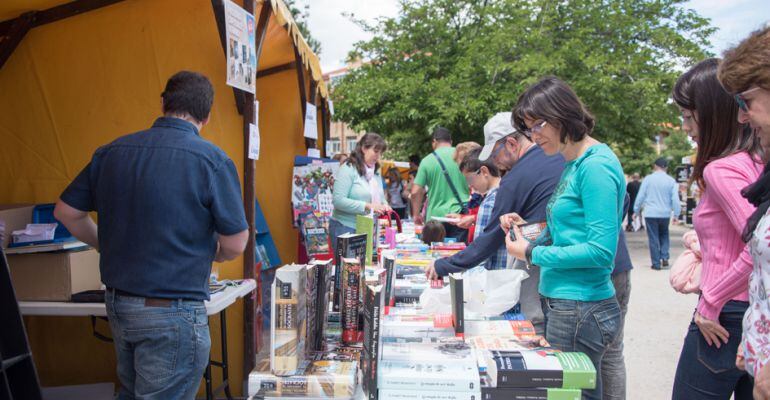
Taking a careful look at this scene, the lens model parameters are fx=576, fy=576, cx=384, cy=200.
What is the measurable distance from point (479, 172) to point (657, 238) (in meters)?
6.90

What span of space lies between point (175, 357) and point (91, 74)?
2256 mm

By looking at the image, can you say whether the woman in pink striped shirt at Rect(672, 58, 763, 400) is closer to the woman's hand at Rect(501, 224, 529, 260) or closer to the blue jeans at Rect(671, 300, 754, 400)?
the blue jeans at Rect(671, 300, 754, 400)

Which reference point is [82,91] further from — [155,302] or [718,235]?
[718,235]

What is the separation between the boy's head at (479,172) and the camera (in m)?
4.28

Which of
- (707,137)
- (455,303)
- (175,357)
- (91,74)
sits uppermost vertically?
(91,74)

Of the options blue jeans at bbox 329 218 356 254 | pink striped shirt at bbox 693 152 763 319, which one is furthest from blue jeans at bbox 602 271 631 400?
blue jeans at bbox 329 218 356 254

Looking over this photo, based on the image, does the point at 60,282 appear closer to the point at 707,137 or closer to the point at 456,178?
the point at 707,137

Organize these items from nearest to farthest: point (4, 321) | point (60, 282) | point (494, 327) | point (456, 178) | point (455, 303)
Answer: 1. point (455, 303)
2. point (494, 327)
3. point (4, 321)
4. point (60, 282)
5. point (456, 178)

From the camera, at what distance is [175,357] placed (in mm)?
2168

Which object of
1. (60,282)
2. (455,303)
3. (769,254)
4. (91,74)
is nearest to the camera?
(769,254)

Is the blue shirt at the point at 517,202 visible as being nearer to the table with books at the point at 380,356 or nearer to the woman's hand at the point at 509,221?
the woman's hand at the point at 509,221

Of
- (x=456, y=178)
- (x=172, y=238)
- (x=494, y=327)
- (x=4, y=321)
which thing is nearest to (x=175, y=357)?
(x=172, y=238)

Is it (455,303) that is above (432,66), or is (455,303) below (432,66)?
below

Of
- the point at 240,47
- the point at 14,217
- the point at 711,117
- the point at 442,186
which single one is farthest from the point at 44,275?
the point at 442,186
